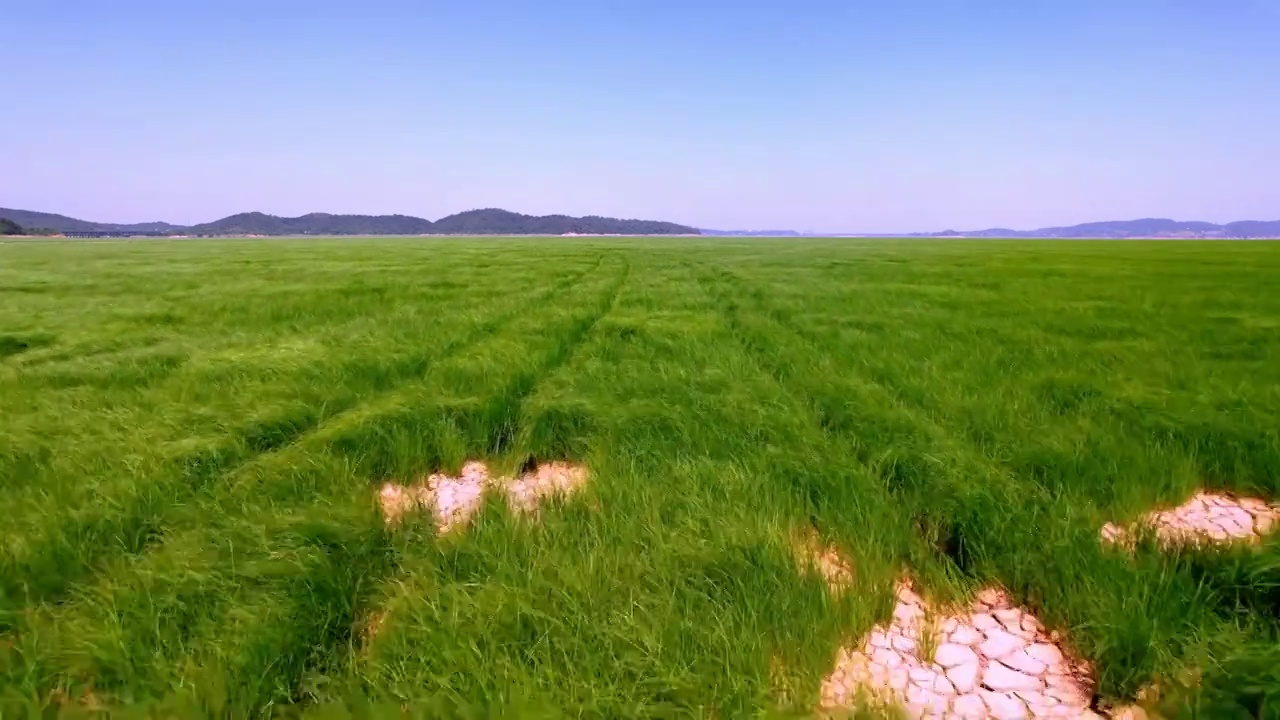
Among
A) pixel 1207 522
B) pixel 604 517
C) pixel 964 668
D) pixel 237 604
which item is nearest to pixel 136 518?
pixel 237 604

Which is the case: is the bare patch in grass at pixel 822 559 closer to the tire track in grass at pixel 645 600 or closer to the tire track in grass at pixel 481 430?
the tire track in grass at pixel 645 600

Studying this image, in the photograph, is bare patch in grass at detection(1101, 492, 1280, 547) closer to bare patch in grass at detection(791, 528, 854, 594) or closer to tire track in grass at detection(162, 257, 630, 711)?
bare patch in grass at detection(791, 528, 854, 594)

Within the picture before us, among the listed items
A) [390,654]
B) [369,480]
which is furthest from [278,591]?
[369,480]

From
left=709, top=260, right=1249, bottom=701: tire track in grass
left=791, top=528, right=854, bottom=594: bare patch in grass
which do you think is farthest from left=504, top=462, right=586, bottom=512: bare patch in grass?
left=709, top=260, right=1249, bottom=701: tire track in grass

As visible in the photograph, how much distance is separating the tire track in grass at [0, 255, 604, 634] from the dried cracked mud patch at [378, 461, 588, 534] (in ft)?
4.74

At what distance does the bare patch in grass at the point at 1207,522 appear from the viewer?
353 centimetres

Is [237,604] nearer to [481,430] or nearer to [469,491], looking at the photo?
[469,491]

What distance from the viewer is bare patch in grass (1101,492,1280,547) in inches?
139

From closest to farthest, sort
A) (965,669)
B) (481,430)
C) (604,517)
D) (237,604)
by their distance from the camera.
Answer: (965,669) < (237,604) < (604,517) < (481,430)

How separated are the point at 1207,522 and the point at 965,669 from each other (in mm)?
2843

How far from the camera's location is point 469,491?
15.8 ft

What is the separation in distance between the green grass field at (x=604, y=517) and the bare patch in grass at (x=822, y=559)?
0.09 meters

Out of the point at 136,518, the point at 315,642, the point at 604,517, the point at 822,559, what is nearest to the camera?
the point at 315,642

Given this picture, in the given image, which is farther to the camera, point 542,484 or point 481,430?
point 481,430
